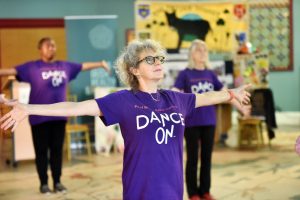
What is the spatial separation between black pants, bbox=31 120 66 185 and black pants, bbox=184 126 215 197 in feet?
4.13

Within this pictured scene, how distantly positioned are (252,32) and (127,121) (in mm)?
8122

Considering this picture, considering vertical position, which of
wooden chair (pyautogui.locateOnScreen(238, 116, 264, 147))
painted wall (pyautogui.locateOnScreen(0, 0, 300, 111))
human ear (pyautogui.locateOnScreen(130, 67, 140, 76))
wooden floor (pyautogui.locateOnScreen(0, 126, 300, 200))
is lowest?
wooden floor (pyautogui.locateOnScreen(0, 126, 300, 200))

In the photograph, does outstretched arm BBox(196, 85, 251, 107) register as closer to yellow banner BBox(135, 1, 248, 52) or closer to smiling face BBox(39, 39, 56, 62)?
smiling face BBox(39, 39, 56, 62)

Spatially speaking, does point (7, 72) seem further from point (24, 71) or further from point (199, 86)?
point (199, 86)

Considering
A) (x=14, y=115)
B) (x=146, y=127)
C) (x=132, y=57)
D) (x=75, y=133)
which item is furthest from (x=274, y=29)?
(x=14, y=115)

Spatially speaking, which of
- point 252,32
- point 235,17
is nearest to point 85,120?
point 235,17

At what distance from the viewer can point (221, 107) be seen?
7105 mm

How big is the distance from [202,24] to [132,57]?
15.7 ft

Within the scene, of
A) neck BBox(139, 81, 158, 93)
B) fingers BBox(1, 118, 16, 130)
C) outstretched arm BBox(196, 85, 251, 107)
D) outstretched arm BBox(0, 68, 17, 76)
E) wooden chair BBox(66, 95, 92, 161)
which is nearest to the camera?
fingers BBox(1, 118, 16, 130)

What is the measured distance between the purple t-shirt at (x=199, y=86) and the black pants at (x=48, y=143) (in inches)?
49.3

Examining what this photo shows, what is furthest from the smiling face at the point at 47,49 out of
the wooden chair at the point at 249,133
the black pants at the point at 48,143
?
the wooden chair at the point at 249,133

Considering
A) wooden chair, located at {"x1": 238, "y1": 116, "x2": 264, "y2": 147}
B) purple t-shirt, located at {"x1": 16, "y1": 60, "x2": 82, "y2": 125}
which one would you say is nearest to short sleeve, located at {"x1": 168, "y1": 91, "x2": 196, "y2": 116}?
purple t-shirt, located at {"x1": 16, "y1": 60, "x2": 82, "y2": 125}

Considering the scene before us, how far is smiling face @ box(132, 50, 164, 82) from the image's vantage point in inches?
81.7

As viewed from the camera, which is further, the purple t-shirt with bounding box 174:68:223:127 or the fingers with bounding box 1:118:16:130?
the purple t-shirt with bounding box 174:68:223:127
